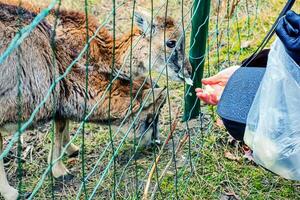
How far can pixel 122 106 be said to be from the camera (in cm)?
416

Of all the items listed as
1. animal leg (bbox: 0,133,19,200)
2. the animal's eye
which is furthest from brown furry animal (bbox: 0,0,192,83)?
animal leg (bbox: 0,133,19,200)

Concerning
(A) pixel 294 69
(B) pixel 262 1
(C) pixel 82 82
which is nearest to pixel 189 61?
(C) pixel 82 82

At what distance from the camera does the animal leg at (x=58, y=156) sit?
3990 millimetres

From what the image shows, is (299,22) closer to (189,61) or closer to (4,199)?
(189,61)

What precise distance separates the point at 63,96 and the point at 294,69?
2.00 m

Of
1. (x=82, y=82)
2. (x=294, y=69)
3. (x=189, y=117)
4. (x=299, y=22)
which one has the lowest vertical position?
(x=189, y=117)

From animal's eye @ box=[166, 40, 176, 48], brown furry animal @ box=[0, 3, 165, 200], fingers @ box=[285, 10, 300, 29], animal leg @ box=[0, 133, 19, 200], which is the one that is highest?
fingers @ box=[285, 10, 300, 29]

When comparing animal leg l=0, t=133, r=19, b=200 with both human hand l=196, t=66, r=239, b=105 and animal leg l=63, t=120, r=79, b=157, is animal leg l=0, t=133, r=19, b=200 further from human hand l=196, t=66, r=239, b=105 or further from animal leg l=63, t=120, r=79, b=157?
human hand l=196, t=66, r=239, b=105

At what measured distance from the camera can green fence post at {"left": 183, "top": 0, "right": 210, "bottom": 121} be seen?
4094mm

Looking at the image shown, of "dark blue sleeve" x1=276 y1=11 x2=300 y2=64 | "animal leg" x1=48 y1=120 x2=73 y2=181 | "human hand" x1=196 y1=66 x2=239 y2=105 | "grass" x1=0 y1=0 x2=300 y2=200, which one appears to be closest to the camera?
"dark blue sleeve" x1=276 y1=11 x2=300 y2=64

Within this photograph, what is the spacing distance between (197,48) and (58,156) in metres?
1.40

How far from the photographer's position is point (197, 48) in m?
4.24

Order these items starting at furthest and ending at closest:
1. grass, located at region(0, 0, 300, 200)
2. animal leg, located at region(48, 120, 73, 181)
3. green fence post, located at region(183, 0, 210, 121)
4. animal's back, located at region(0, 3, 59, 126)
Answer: green fence post, located at region(183, 0, 210, 121), animal leg, located at region(48, 120, 73, 181), grass, located at region(0, 0, 300, 200), animal's back, located at region(0, 3, 59, 126)

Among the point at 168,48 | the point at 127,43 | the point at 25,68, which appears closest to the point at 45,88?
the point at 25,68
